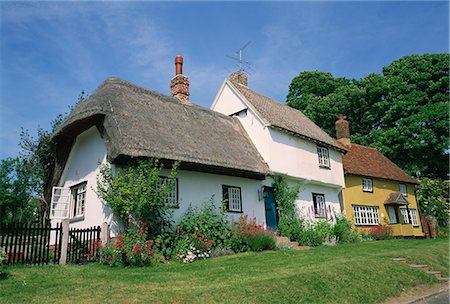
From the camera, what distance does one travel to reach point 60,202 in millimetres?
14797

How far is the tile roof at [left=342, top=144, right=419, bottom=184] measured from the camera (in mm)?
24734

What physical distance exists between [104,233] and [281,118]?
11.9m

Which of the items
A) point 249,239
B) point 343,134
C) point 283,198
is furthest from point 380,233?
point 249,239

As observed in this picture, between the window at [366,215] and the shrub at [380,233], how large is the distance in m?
0.95

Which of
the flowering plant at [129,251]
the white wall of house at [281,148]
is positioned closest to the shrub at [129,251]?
the flowering plant at [129,251]

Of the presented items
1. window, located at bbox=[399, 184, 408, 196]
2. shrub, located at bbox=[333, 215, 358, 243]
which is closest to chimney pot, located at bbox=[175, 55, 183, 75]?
shrub, located at bbox=[333, 215, 358, 243]

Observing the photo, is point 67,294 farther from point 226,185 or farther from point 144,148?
point 226,185

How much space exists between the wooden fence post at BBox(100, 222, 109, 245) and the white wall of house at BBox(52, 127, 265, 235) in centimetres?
42

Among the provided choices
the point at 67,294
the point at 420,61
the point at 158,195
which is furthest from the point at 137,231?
the point at 420,61

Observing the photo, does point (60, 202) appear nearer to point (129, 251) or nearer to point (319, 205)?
point (129, 251)

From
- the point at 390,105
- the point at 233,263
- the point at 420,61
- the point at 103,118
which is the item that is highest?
the point at 420,61

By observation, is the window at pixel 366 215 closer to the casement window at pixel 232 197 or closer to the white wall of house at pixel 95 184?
the white wall of house at pixel 95 184

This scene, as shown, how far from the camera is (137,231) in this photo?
38.1ft

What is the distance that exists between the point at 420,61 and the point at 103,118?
30409mm
